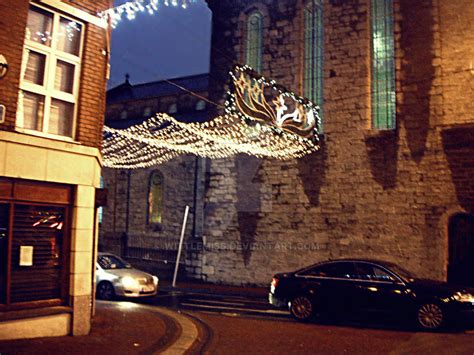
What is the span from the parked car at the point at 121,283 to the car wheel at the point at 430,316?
766 centimetres

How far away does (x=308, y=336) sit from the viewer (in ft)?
28.8

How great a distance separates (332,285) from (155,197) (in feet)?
53.0

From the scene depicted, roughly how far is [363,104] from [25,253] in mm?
12271

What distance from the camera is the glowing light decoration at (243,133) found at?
12375 millimetres

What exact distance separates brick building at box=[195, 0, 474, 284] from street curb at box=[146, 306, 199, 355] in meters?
7.19

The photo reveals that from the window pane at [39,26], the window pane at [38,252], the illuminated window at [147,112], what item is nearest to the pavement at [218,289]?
the window pane at [38,252]

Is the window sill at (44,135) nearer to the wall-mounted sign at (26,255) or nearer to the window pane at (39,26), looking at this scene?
the window pane at (39,26)

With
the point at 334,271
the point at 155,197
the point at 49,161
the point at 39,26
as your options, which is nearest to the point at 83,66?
the point at 39,26

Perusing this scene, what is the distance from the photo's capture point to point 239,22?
19.3 m

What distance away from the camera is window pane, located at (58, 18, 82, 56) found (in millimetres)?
8523

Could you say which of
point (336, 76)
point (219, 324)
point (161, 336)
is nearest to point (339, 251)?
point (336, 76)

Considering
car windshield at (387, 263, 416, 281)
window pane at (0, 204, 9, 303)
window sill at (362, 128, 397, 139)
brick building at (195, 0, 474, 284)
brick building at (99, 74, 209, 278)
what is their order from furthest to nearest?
brick building at (99, 74, 209, 278) < window sill at (362, 128, 397, 139) < brick building at (195, 0, 474, 284) < car windshield at (387, 263, 416, 281) < window pane at (0, 204, 9, 303)

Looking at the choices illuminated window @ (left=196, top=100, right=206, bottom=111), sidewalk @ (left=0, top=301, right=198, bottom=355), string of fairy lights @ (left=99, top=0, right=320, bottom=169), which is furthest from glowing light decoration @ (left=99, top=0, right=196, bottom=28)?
illuminated window @ (left=196, top=100, right=206, bottom=111)

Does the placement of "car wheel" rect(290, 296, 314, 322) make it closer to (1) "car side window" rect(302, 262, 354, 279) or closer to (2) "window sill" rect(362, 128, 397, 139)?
(1) "car side window" rect(302, 262, 354, 279)
